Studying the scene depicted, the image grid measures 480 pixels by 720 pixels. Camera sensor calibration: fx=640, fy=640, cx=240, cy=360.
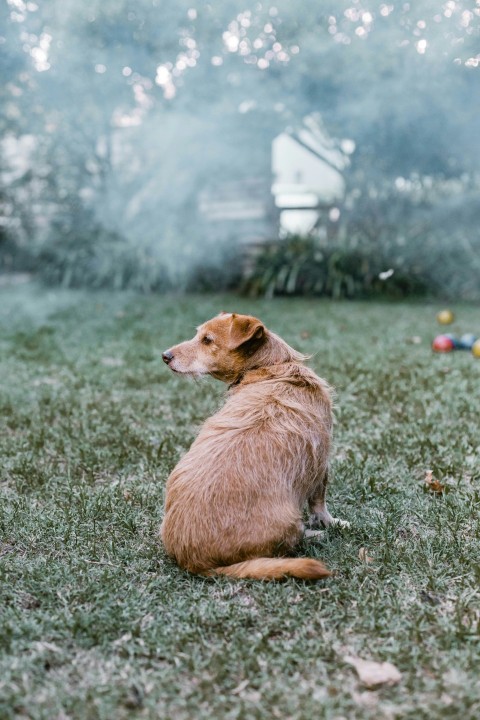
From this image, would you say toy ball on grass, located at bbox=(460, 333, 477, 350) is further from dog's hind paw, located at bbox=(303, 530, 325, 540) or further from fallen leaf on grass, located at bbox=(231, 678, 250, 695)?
fallen leaf on grass, located at bbox=(231, 678, 250, 695)

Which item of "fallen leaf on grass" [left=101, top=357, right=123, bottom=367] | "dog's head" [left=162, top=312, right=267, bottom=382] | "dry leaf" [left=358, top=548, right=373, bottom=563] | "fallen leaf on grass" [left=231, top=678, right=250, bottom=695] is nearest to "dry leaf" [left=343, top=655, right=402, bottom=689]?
"fallen leaf on grass" [left=231, top=678, right=250, bottom=695]

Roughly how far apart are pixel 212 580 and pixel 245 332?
2.84ft

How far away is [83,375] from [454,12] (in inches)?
203

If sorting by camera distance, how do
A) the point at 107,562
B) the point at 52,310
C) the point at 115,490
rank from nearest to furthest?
the point at 107,562 → the point at 115,490 → the point at 52,310

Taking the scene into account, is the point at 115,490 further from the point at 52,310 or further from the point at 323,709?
the point at 52,310

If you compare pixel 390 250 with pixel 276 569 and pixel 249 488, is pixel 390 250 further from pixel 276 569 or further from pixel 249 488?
pixel 276 569

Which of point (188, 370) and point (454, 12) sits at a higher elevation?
point (454, 12)

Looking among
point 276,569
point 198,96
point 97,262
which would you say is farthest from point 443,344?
point 97,262

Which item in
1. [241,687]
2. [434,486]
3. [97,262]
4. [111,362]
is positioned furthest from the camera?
[97,262]

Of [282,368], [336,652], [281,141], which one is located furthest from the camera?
[281,141]

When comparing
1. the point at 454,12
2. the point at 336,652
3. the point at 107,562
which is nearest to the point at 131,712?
the point at 336,652

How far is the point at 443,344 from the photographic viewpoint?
554cm

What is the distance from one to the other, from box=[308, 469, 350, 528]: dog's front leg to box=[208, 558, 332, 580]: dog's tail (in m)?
0.43

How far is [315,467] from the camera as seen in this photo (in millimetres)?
2189
